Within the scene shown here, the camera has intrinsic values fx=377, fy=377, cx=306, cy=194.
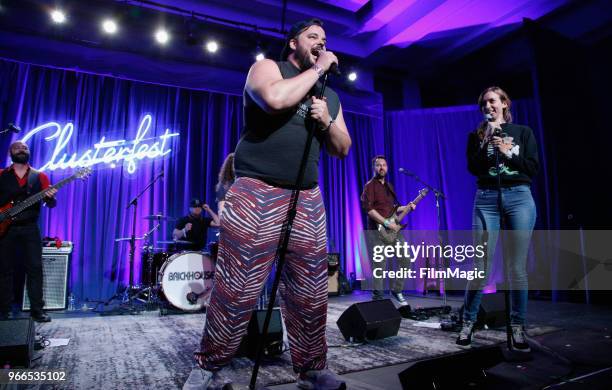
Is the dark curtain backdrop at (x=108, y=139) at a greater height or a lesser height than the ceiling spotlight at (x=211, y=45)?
lesser

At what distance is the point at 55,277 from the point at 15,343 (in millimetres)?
4103

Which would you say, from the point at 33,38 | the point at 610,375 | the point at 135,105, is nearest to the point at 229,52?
the point at 135,105

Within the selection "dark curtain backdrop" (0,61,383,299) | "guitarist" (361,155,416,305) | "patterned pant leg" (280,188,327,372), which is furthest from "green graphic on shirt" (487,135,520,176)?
"dark curtain backdrop" (0,61,383,299)

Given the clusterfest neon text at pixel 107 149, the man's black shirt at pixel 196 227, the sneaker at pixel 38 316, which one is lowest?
the sneaker at pixel 38 316

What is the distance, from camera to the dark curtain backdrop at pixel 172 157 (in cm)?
679

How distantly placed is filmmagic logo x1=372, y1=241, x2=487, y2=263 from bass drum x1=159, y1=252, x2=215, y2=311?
7.78ft

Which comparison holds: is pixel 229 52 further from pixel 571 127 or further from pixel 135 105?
pixel 571 127

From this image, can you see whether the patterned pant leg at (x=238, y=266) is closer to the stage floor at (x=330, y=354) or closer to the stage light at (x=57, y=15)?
the stage floor at (x=330, y=354)

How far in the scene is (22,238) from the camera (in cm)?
472

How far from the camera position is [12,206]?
15.4ft

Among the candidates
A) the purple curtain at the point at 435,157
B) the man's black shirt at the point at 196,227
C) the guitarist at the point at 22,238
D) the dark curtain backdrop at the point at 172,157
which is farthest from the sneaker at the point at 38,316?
the purple curtain at the point at 435,157

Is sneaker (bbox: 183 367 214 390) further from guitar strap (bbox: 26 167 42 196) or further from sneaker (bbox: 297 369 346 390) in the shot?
A: guitar strap (bbox: 26 167 42 196)

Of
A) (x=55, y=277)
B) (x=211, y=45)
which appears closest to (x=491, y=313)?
(x=55, y=277)

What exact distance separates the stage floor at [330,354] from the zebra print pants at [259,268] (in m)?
0.56
